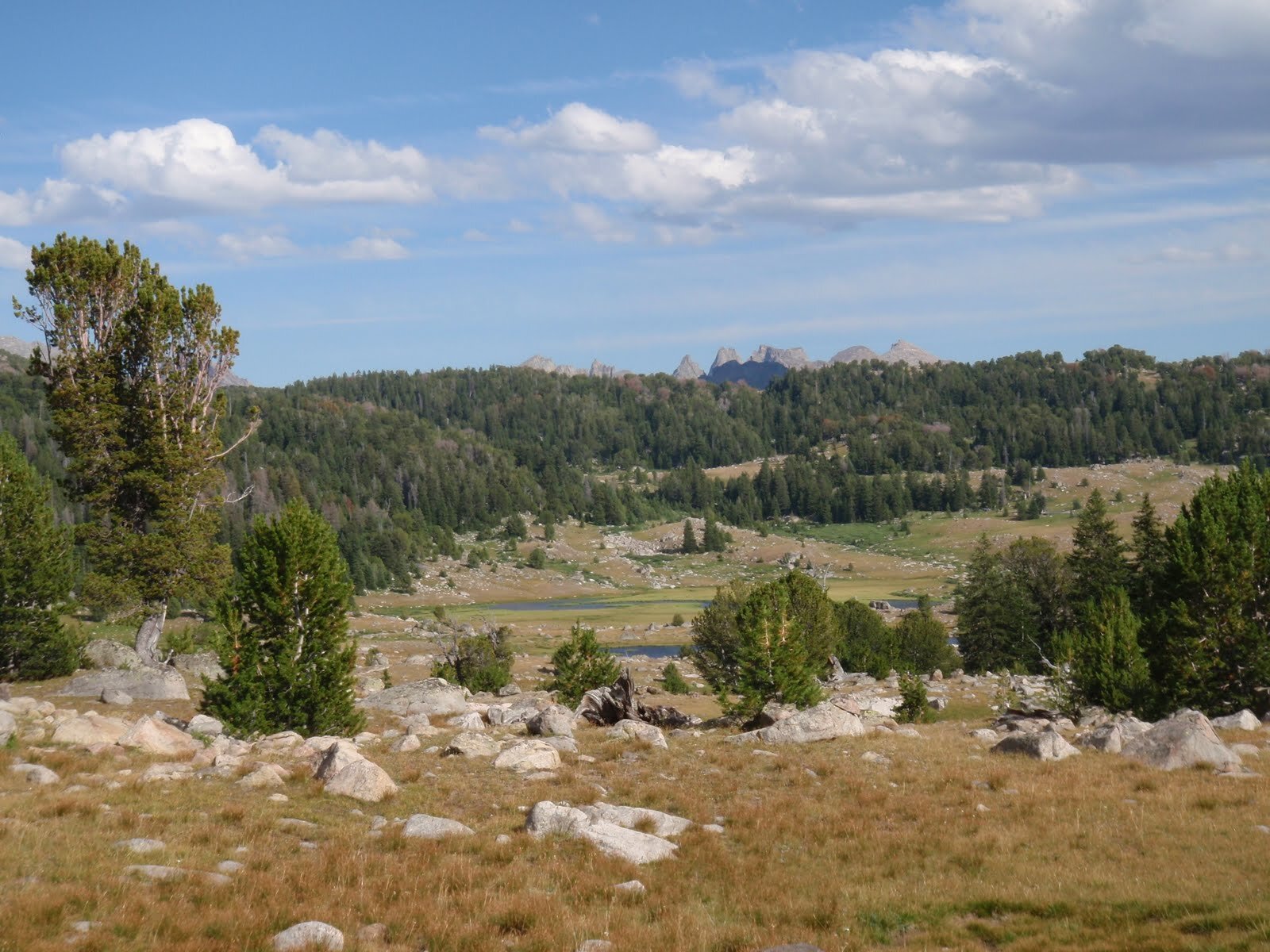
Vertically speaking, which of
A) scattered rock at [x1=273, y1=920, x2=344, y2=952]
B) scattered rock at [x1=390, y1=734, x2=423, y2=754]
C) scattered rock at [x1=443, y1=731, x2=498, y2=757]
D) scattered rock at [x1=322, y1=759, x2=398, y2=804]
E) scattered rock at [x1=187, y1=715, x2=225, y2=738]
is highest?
scattered rock at [x1=273, y1=920, x2=344, y2=952]

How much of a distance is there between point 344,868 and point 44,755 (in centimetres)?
1138

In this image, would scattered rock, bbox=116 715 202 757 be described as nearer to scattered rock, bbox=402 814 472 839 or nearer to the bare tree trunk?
scattered rock, bbox=402 814 472 839

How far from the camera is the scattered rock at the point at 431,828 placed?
1764cm

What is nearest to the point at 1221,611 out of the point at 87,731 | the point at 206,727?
the point at 206,727

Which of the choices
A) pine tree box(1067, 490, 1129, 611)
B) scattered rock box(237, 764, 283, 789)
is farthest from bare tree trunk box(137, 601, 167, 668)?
pine tree box(1067, 490, 1129, 611)

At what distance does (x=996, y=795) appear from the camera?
21828mm

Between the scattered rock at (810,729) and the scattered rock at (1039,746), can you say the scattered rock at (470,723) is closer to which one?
the scattered rock at (810,729)

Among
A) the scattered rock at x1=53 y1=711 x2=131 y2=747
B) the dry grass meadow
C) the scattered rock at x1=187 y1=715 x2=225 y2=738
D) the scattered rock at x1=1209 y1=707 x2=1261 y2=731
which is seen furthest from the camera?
the scattered rock at x1=1209 y1=707 x2=1261 y2=731

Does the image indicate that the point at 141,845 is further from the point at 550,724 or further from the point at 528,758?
the point at 550,724

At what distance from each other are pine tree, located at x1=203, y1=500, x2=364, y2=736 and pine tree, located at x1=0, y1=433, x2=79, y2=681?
18.4m

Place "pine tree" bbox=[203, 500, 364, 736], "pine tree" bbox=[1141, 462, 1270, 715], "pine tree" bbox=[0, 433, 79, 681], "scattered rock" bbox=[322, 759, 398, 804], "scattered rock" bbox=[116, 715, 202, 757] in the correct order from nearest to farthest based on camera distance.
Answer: "scattered rock" bbox=[322, 759, 398, 804] → "scattered rock" bbox=[116, 715, 202, 757] → "pine tree" bbox=[203, 500, 364, 736] → "pine tree" bbox=[1141, 462, 1270, 715] → "pine tree" bbox=[0, 433, 79, 681]

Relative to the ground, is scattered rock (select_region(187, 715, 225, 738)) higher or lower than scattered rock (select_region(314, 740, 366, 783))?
lower

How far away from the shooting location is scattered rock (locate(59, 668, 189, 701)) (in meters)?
39.0

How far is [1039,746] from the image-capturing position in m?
27.4
